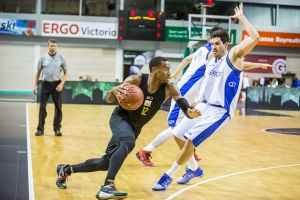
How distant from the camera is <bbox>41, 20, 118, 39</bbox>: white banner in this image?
1144 inches

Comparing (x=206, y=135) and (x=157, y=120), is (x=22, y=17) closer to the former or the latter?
(x=157, y=120)

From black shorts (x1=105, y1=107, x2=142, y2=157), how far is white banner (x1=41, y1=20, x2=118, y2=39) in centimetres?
2399

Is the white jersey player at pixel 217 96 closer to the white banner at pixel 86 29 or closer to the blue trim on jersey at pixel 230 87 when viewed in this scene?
the blue trim on jersey at pixel 230 87

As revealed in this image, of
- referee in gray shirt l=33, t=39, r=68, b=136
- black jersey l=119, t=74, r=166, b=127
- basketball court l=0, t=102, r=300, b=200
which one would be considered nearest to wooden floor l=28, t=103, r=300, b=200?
basketball court l=0, t=102, r=300, b=200

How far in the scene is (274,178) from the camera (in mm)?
7070

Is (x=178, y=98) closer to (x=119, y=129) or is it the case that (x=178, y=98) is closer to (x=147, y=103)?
(x=147, y=103)

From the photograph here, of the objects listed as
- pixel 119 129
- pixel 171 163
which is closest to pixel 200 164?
pixel 171 163

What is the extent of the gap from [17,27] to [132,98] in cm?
2497

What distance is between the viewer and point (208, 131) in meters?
5.93

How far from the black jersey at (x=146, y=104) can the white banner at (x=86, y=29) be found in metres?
24.0

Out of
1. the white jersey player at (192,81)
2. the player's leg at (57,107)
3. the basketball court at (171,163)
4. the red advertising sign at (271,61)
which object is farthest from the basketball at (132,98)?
the red advertising sign at (271,61)

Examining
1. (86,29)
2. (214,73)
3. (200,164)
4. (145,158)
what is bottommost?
(200,164)

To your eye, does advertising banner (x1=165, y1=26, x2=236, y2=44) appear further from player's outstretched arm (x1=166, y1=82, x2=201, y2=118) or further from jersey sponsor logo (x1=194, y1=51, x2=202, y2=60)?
player's outstretched arm (x1=166, y1=82, x2=201, y2=118)

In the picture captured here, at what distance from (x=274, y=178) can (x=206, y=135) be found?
5.53 feet
